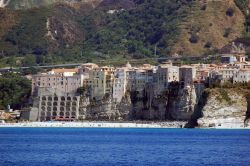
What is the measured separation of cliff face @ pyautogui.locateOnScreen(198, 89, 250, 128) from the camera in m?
152

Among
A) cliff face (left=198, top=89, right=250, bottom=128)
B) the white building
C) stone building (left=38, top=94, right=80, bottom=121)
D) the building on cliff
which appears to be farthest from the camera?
the building on cliff

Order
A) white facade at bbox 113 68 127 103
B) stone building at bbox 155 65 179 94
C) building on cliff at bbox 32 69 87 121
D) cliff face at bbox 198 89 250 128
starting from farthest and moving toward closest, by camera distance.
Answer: building on cliff at bbox 32 69 87 121 → white facade at bbox 113 68 127 103 → stone building at bbox 155 65 179 94 → cliff face at bbox 198 89 250 128

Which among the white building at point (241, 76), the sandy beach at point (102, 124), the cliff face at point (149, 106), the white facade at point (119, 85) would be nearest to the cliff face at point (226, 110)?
the sandy beach at point (102, 124)

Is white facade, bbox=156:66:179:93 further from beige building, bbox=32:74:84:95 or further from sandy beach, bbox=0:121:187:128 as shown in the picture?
beige building, bbox=32:74:84:95

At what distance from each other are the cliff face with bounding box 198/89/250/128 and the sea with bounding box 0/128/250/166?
6055 millimetres

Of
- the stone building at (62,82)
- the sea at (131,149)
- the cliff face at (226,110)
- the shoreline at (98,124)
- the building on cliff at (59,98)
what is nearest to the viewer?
the sea at (131,149)

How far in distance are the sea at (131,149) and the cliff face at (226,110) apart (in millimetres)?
6055

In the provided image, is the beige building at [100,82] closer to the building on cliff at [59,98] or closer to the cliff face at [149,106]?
the building on cliff at [59,98]

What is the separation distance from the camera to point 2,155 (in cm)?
9656

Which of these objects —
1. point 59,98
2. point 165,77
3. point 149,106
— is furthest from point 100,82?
point 165,77

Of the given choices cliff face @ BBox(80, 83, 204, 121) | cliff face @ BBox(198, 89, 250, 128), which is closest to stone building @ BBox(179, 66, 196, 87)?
cliff face @ BBox(80, 83, 204, 121)

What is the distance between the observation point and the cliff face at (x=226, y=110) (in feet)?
497

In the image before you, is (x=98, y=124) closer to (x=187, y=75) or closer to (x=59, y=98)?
(x=187, y=75)

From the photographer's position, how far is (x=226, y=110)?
151125 millimetres
